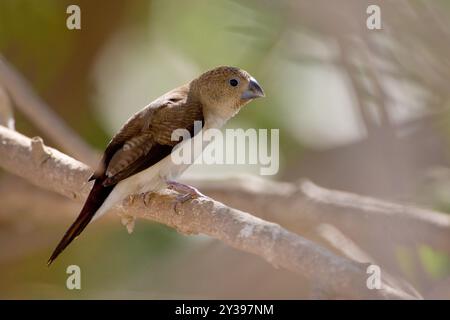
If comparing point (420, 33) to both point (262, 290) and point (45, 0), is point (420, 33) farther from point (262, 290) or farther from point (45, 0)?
point (45, 0)

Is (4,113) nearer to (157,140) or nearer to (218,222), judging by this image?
(157,140)

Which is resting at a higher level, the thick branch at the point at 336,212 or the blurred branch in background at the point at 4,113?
the blurred branch in background at the point at 4,113

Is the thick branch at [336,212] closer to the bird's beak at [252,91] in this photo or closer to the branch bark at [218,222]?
the bird's beak at [252,91]

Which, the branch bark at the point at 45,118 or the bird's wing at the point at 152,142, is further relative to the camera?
the branch bark at the point at 45,118

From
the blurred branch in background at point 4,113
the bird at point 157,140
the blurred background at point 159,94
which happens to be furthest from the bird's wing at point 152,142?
the blurred branch in background at point 4,113

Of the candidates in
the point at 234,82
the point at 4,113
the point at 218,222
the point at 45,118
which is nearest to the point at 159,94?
the point at 45,118

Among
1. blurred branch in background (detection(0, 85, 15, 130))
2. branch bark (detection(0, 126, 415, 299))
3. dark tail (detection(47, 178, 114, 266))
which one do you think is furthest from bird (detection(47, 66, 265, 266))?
blurred branch in background (detection(0, 85, 15, 130))

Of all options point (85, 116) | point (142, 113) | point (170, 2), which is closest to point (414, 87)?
point (142, 113)
